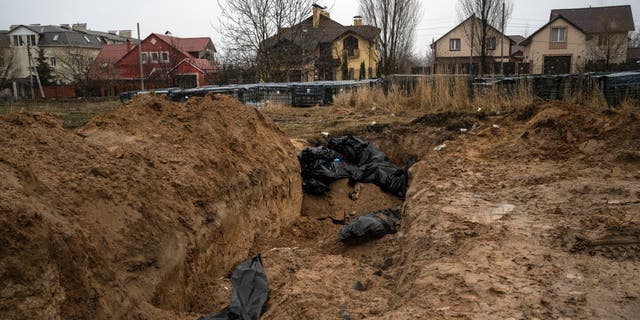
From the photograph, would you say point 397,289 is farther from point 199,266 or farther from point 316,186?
point 316,186

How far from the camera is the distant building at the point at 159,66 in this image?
34500mm

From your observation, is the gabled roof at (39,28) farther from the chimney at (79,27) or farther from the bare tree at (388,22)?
the bare tree at (388,22)

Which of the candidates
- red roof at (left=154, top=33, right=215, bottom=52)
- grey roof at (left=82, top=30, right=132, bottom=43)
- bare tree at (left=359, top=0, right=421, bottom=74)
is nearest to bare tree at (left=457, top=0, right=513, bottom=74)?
bare tree at (left=359, top=0, right=421, bottom=74)

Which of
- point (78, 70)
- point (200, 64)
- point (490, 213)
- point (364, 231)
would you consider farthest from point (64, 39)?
point (490, 213)

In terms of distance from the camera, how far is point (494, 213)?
498cm

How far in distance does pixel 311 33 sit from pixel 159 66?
45.9 ft

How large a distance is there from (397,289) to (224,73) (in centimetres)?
2839

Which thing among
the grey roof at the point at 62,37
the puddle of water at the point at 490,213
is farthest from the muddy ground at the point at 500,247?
the grey roof at the point at 62,37

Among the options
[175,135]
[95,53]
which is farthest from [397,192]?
[95,53]

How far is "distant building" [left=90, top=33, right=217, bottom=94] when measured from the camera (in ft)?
113

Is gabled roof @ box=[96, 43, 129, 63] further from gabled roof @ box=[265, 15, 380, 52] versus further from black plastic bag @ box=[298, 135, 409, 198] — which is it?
black plastic bag @ box=[298, 135, 409, 198]

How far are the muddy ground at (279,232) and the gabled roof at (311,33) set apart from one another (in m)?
18.3

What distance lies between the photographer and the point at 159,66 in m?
37.0

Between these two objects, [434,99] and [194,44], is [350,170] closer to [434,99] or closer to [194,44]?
[434,99]
